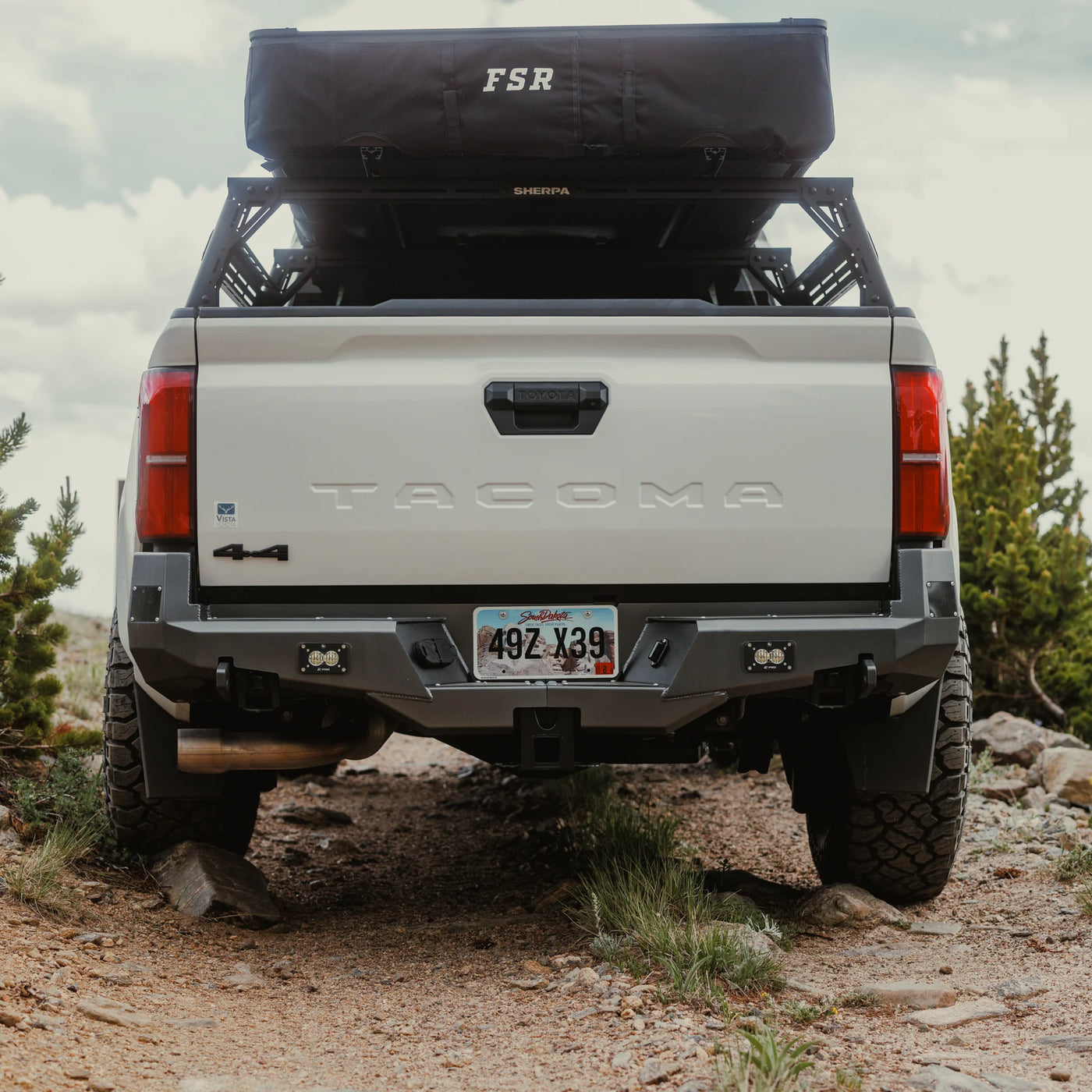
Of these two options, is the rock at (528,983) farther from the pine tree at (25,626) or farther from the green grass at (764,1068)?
the pine tree at (25,626)

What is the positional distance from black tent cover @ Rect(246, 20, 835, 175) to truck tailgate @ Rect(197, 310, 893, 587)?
83 cm

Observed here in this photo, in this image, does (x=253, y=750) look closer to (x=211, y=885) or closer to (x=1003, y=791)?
(x=211, y=885)

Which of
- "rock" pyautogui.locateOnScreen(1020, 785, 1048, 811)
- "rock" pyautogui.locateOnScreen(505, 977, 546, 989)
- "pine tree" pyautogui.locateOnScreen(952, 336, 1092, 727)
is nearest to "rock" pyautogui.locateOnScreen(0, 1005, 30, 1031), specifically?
"rock" pyautogui.locateOnScreen(505, 977, 546, 989)

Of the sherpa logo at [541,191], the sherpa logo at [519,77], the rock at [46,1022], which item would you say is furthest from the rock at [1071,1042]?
the sherpa logo at [519,77]

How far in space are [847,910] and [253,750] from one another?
6.86ft

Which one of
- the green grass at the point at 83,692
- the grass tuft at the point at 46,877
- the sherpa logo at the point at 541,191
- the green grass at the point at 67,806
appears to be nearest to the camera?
the grass tuft at the point at 46,877

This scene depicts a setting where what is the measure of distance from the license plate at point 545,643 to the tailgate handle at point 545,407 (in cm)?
51

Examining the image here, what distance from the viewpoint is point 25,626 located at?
6.02m

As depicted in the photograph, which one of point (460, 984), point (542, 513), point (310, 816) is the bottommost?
point (310, 816)

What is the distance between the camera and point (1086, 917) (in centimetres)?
Result: 421

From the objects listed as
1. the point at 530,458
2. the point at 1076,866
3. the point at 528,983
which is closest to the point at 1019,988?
the point at 528,983

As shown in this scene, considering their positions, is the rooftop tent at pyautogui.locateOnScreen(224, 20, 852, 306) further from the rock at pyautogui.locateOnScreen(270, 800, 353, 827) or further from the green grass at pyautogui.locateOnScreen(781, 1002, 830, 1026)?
the rock at pyautogui.locateOnScreen(270, 800, 353, 827)

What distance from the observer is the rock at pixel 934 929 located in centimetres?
417

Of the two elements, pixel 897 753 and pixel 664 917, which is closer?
pixel 664 917
